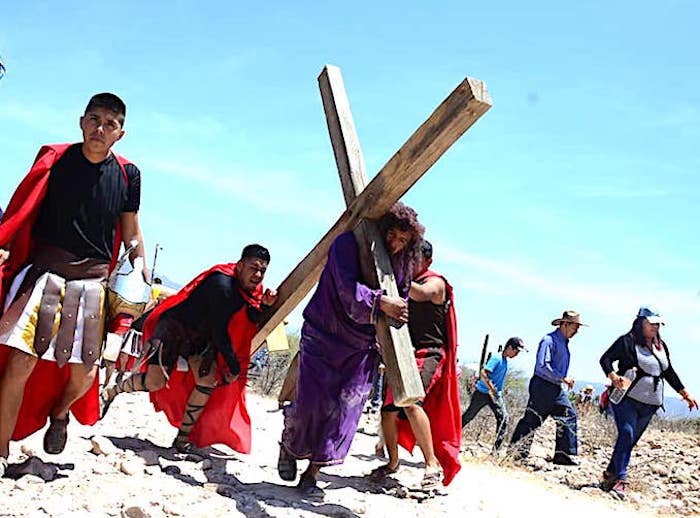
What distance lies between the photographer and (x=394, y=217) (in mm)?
4496

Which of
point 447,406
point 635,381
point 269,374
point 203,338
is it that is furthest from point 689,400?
point 269,374

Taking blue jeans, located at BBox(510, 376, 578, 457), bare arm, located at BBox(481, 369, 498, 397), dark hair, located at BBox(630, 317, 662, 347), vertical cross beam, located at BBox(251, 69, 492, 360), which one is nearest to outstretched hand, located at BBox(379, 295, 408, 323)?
vertical cross beam, located at BBox(251, 69, 492, 360)

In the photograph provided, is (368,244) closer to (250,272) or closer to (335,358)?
(335,358)

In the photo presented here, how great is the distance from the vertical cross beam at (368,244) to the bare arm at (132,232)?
120 cm

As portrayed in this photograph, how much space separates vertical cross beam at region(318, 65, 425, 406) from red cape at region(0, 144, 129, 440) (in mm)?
1346

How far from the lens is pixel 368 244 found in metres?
4.47

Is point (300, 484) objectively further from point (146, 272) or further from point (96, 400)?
point (146, 272)

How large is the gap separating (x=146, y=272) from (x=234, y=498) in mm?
1333

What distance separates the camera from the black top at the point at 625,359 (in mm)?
7098

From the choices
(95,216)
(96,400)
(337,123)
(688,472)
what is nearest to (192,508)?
(96,400)

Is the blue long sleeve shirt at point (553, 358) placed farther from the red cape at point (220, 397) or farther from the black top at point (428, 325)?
the red cape at point (220, 397)

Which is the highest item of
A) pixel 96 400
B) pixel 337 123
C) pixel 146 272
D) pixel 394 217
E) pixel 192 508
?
pixel 337 123

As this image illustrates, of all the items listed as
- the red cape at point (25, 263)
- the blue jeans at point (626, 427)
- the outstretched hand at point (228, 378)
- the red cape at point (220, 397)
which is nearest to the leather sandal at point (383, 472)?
the red cape at point (220, 397)

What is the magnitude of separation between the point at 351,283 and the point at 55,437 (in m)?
1.72
